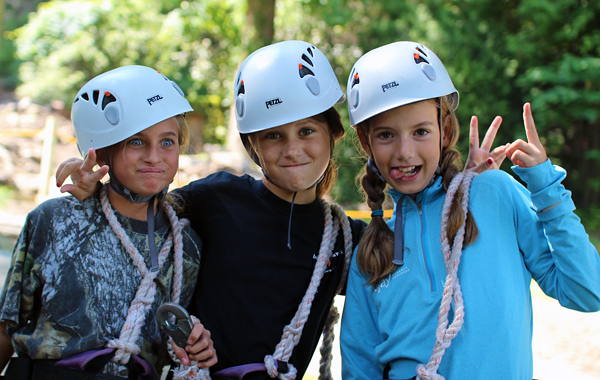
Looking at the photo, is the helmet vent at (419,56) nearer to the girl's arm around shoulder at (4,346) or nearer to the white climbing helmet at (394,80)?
the white climbing helmet at (394,80)

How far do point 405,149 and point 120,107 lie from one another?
53.8 inches

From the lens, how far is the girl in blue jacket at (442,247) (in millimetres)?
2145

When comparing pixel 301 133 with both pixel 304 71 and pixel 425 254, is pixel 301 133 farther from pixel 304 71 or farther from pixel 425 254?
pixel 425 254

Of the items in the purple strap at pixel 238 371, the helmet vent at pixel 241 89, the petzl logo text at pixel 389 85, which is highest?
the helmet vent at pixel 241 89

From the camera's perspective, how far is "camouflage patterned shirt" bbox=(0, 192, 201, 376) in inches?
91.7

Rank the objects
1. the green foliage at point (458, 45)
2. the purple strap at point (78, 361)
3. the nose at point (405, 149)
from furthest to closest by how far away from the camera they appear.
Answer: the green foliage at point (458, 45) → the nose at point (405, 149) → the purple strap at point (78, 361)

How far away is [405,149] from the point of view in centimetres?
238

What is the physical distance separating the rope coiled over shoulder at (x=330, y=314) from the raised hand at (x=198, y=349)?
0.29m

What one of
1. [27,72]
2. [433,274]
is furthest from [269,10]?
[27,72]

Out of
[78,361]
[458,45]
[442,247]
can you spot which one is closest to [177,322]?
[78,361]

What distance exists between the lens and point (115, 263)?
2.47 meters

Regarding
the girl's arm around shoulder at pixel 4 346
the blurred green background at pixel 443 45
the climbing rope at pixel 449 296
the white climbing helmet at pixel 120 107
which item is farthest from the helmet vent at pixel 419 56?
the blurred green background at pixel 443 45

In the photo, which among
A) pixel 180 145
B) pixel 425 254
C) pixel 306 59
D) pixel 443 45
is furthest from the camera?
pixel 443 45

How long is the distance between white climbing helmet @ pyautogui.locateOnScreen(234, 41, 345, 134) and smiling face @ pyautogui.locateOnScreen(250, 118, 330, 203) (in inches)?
2.6
